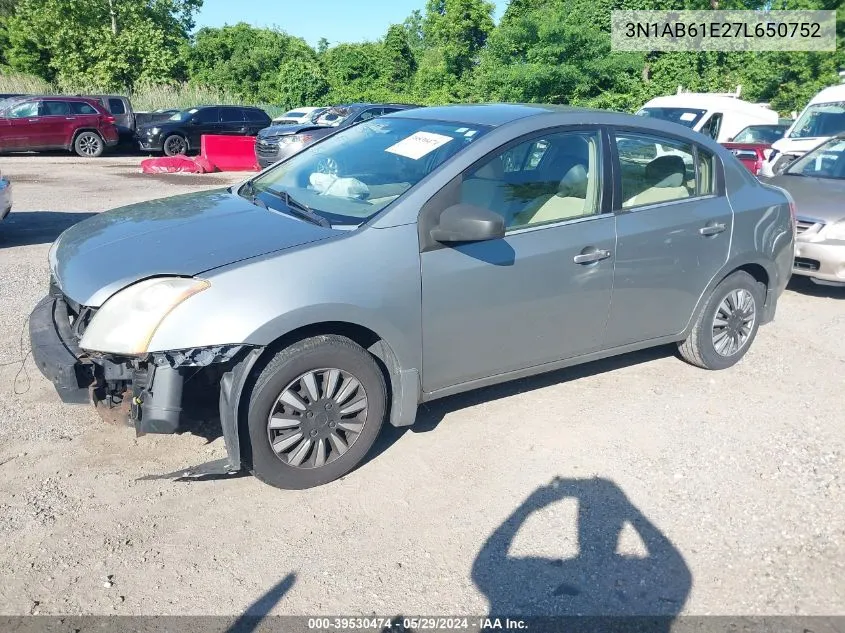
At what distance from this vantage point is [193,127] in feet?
70.4

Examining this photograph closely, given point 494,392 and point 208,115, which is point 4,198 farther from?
point 208,115

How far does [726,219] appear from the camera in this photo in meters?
4.87

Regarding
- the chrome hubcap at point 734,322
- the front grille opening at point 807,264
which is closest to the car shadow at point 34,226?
the chrome hubcap at point 734,322

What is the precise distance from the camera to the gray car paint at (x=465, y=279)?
3.33m

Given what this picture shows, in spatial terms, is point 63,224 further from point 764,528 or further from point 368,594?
point 764,528

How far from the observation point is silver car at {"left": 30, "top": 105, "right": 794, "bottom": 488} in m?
3.32

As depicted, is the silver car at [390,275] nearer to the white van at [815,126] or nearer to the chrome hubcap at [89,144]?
the white van at [815,126]

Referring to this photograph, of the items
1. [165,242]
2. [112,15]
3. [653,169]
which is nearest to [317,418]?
[165,242]

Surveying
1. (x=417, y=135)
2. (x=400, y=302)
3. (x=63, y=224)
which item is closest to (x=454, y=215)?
(x=400, y=302)

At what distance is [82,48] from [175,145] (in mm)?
19645

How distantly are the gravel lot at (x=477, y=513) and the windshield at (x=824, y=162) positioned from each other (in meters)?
4.14

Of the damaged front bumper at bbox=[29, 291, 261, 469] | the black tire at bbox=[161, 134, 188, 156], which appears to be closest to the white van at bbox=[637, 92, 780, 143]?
the black tire at bbox=[161, 134, 188, 156]

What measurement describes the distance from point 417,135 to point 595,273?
130 centimetres

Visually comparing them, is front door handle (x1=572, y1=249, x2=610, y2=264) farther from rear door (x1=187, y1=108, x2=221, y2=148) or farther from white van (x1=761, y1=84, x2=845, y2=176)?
rear door (x1=187, y1=108, x2=221, y2=148)
